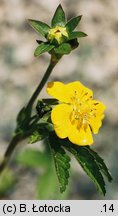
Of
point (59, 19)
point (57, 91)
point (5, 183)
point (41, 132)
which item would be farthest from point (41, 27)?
point (5, 183)

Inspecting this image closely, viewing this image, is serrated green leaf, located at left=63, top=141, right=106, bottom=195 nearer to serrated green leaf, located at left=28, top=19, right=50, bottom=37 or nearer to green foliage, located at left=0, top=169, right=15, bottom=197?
serrated green leaf, located at left=28, top=19, right=50, bottom=37

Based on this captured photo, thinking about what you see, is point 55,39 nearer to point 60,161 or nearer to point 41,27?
point 41,27

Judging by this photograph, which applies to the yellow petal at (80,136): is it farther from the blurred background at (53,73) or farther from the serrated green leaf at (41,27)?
the blurred background at (53,73)

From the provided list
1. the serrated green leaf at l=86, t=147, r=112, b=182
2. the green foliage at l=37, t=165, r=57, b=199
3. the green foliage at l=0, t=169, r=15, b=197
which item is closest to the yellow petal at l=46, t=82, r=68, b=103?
the serrated green leaf at l=86, t=147, r=112, b=182

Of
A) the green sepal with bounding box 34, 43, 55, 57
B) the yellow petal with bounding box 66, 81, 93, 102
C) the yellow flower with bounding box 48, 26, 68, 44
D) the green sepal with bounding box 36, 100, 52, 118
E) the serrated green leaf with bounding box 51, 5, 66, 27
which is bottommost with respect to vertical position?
the yellow petal with bounding box 66, 81, 93, 102

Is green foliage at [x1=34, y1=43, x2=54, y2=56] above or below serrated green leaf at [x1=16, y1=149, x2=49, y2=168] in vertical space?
above

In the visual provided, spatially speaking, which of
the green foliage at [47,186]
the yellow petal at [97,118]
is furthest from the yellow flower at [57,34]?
the green foliage at [47,186]
